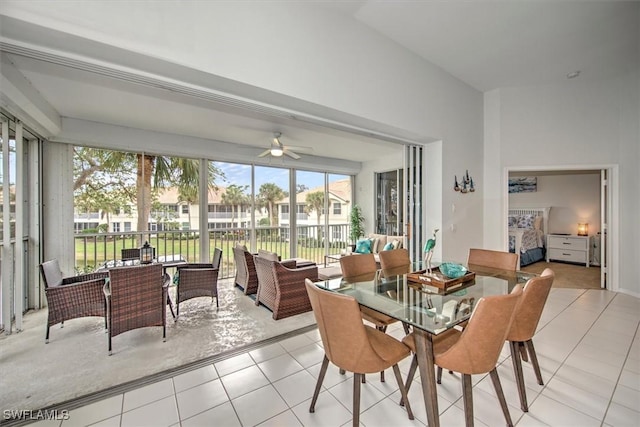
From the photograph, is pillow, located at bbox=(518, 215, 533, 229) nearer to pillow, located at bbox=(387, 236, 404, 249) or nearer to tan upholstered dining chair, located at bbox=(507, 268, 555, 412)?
pillow, located at bbox=(387, 236, 404, 249)

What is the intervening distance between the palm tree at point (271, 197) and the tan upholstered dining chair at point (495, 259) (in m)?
4.27

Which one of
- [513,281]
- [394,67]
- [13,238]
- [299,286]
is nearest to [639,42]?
[394,67]

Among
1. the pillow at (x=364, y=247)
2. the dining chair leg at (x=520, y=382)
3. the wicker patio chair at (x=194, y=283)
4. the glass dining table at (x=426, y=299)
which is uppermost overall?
the glass dining table at (x=426, y=299)

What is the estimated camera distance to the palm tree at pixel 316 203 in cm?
679

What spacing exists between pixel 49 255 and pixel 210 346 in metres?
3.32

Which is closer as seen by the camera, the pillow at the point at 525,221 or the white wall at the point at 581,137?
the white wall at the point at 581,137

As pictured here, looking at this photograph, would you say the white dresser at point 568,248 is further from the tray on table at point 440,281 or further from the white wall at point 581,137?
the tray on table at point 440,281

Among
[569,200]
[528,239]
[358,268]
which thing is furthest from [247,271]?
[569,200]

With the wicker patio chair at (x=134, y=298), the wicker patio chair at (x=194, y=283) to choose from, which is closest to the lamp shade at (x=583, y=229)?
the wicker patio chair at (x=194, y=283)

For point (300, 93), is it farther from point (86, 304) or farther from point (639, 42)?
point (639, 42)

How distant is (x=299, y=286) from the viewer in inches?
138

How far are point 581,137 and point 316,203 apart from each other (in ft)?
17.2

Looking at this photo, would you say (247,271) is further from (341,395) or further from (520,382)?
(520,382)

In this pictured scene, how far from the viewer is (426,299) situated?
1.95 meters
